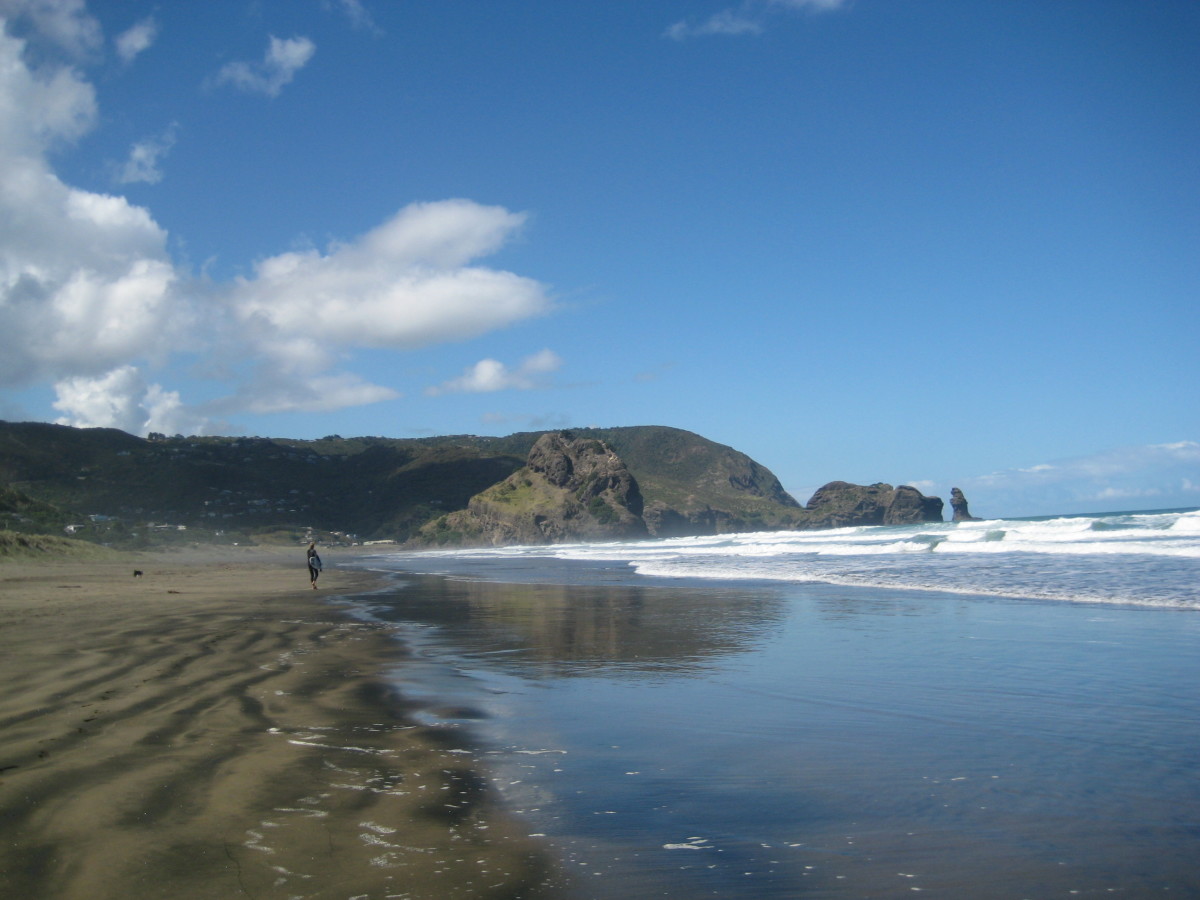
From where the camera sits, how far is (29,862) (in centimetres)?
368

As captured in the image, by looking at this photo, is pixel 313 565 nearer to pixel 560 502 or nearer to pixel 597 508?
pixel 597 508

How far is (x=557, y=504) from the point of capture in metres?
130

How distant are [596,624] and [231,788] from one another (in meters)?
9.90

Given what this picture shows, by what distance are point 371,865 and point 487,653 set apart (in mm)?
7727

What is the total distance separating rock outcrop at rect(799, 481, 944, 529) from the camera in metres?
143

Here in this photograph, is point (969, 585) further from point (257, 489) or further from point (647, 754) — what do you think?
point (257, 489)

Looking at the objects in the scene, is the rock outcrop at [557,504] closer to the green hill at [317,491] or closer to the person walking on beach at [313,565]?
the green hill at [317,491]

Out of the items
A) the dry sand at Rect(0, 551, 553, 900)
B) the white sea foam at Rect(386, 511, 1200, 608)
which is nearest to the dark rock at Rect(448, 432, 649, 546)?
the white sea foam at Rect(386, 511, 1200, 608)

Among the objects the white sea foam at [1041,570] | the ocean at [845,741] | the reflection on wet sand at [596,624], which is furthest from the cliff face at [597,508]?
the ocean at [845,741]

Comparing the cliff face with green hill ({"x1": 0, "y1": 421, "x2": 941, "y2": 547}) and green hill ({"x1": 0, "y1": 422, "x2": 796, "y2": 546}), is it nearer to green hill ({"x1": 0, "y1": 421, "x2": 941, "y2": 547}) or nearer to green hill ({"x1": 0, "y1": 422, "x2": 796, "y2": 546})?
green hill ({"x1": 0, "y1": 421, "x2": 941, "y2": 547})

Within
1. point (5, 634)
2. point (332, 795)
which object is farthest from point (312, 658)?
point (332, 795)

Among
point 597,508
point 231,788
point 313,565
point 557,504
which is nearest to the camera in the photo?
point 231,788

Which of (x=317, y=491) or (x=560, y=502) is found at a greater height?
(x=317, y=491)

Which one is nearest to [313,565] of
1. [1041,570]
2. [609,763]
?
[1041,570]
